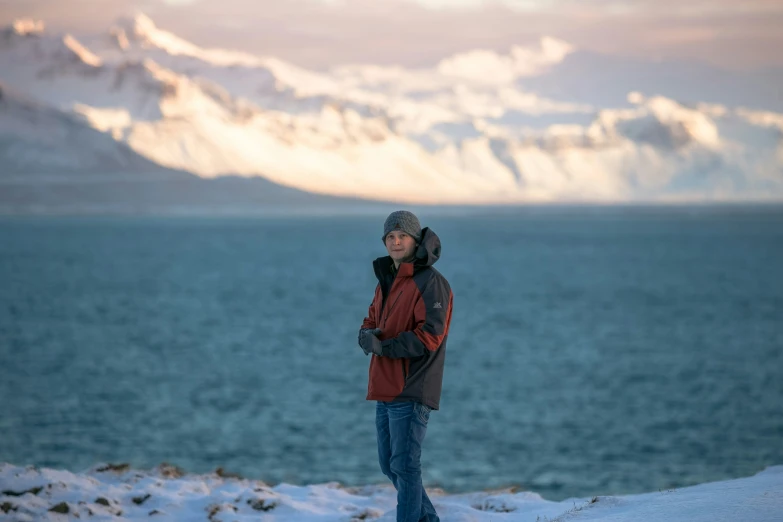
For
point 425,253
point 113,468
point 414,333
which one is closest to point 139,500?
point 113,468

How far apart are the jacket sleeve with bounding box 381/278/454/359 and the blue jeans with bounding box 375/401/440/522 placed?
0.42 m

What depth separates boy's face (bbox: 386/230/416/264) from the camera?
270 inches

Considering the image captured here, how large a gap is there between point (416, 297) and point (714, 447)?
22.7 metres

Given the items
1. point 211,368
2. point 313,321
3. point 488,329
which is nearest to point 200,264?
point 313,321

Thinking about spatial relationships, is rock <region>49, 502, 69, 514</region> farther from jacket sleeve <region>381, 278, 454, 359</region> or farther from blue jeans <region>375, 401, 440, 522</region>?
jacket sleeve <region>381, 278, 454, 359</region>

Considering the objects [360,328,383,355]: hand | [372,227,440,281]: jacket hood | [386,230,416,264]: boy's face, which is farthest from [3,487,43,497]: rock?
[386,230,416,264]: boy's face

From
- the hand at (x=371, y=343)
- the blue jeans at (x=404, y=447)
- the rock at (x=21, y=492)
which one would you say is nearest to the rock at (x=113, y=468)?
the rock at (x=21, y=492)

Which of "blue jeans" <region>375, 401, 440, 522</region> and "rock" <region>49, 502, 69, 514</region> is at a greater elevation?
"blue jeans" <region>375, 401, 440, 522</region>

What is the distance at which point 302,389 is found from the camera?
113 ft

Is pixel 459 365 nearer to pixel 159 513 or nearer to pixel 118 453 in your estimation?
pixel 118 453

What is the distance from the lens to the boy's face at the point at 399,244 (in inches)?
270

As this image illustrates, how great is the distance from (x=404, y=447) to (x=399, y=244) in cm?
143

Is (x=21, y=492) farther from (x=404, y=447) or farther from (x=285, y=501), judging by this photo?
(x=404, y=447)

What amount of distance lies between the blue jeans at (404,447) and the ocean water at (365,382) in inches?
573
